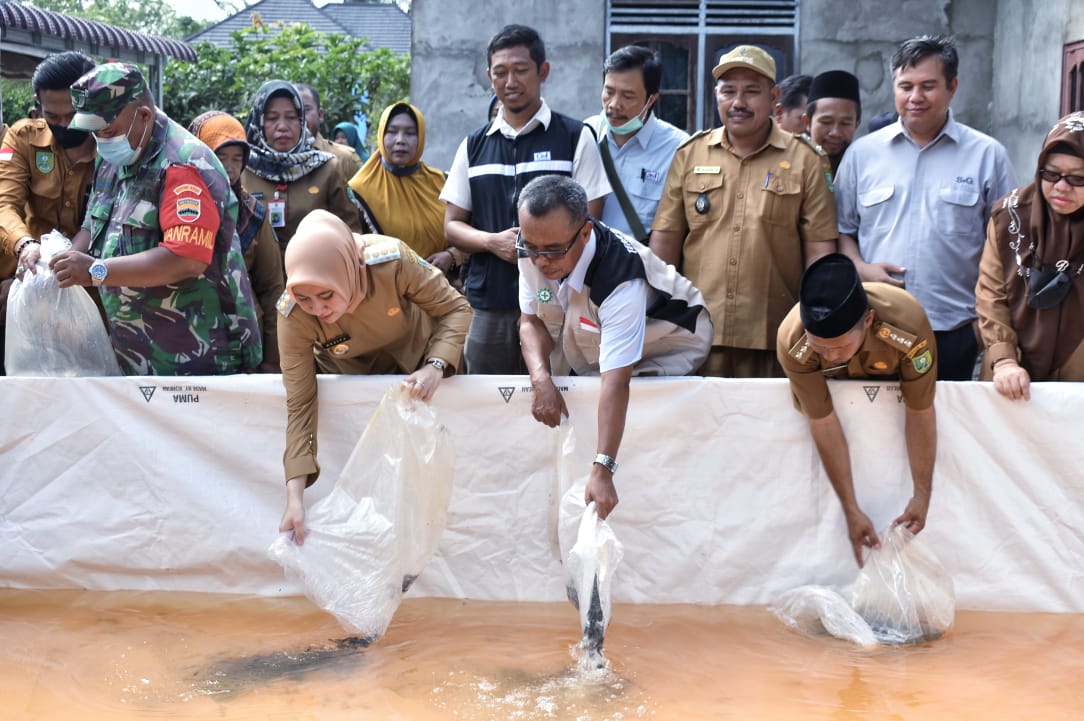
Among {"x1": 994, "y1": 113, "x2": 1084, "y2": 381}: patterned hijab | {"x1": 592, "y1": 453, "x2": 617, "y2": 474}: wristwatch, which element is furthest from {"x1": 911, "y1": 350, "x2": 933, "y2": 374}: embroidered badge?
{"x1": 592, "y1": 453, "x2": 617, "y2": 474}: wristwatch

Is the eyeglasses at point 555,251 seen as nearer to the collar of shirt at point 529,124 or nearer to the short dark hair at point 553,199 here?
A: the short dark hair at point 553,199

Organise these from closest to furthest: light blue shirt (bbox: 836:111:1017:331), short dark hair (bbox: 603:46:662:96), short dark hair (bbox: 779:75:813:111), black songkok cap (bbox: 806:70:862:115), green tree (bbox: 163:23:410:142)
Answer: light blue shirt (bbox: 836:111:1017:331)
short dark hair (bbox: 603:46:662:96)
black songkok cap (bbox: 806:70:862:115)
short dark hair (bbox: 779:75:813:111)
green tree (bbox: 163:23:410:142)

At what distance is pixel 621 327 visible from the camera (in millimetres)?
3834

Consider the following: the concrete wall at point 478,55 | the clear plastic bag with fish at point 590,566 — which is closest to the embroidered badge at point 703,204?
the clear plastic bag with fish at point 590,566

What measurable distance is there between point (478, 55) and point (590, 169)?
4.96 m

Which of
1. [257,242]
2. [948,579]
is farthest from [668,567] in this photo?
[257,242]

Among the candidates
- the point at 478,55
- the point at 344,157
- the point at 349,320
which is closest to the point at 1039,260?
the point at 349,320

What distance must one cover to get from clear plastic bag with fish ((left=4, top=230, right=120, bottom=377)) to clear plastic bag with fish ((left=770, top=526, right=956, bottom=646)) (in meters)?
2.84

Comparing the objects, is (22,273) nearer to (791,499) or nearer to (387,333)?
(387,333)

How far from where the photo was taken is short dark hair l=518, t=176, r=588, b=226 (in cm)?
367

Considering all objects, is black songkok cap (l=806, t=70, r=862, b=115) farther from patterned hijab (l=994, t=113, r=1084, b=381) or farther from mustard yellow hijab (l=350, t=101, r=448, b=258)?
mustard yellow hijab (l=350, t=101, r=448, b=258)

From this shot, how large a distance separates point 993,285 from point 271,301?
303 centimetres

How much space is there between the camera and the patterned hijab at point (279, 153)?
5496mm

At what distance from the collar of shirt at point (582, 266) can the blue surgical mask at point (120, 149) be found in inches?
65.2
